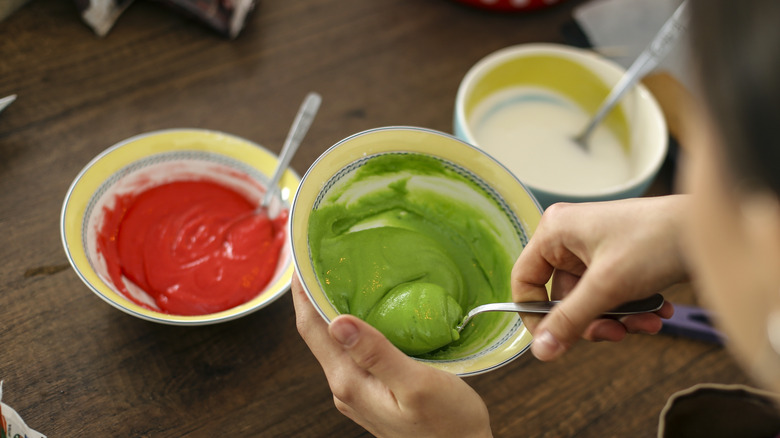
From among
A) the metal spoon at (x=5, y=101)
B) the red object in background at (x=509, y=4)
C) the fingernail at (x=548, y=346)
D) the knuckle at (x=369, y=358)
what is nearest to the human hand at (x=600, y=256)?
the fingernail at (x=548, y=346)

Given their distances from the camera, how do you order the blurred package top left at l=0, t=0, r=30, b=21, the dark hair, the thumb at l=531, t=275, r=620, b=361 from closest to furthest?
the dark hair → the thumb at l=531, t=275, r=620, b=361 → the blurred package top left at l=0, t=0, r=30, b=21

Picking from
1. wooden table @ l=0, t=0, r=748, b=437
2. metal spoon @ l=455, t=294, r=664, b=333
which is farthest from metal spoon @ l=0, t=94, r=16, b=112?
metal spoon @ l=455, t=294, r=664, b=333

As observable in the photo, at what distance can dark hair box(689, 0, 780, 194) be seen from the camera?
35cm

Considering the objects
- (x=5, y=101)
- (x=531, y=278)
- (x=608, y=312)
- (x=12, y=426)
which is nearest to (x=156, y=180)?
(x=5, y=101)

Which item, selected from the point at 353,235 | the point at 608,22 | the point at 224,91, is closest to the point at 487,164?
the point at 353,235

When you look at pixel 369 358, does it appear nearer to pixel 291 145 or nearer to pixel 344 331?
pixel 344 331

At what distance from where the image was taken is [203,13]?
57.6 inches

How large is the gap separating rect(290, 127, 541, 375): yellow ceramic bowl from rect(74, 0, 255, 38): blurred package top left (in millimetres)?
723

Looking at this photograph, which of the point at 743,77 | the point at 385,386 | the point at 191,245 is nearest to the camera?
the point at 743,77

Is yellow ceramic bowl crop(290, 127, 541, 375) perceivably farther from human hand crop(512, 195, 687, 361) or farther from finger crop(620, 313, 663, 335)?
finger crop(620, 313, 663, 335)

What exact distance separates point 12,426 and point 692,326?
4.25 ft

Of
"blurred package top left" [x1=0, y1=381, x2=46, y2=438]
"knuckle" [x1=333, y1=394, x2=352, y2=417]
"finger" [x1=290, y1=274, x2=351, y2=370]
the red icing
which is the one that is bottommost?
"blurred package top left" [x1=0, y1=381, x2=46, y2=438]

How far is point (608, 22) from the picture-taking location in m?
1.67

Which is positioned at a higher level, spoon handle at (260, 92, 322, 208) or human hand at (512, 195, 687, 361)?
human hand at (512, 195, 687, 361)
